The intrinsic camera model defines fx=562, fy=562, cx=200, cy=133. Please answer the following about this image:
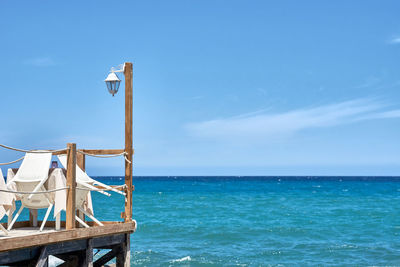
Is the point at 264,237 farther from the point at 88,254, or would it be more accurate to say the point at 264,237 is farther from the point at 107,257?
the point at 88,254

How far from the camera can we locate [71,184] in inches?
334

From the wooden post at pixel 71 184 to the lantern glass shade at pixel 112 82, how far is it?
7.95 ft

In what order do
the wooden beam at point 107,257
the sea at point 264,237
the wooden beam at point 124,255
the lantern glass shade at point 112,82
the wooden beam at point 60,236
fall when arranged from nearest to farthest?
1. the wooden beam at point 60,236
2. the wooden beam at point 124,255
3. the wooden beam at point 107,257
4. the lantern glass shade at point 112,82
5. the sea at point 264,237

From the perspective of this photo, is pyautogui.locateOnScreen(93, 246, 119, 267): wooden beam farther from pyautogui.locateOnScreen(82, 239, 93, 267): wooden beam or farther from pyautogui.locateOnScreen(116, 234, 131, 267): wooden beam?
pyautogui.locateOnScreen(82, 239, 93, 267): wooden beam

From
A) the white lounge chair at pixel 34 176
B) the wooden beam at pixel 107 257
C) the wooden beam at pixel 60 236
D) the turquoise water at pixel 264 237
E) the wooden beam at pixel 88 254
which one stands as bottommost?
the turquoise water at pixel 264 237

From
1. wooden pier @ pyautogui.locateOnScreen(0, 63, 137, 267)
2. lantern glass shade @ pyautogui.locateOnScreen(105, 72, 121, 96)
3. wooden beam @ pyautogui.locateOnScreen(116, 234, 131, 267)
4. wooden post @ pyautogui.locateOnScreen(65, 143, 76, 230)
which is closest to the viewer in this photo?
wooden pier @ pyautogui.locateOnScreen(0, 63, 137, 267)

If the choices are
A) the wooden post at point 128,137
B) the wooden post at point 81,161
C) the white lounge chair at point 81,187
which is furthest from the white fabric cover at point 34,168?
the wooden post at point 128,137

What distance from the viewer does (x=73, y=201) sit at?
851 centimetres

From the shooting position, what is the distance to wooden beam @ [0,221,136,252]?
7.28m

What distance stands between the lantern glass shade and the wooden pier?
23cm

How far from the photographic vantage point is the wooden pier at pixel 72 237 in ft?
25.0

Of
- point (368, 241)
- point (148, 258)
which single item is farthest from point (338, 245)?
point (148, 258)

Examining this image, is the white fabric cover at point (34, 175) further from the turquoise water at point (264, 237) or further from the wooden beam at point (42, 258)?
the turquoise water at point (264, 237)

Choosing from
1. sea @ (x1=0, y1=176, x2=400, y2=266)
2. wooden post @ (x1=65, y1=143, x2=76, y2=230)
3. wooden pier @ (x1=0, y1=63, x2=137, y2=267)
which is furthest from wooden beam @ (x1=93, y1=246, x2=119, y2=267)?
sea @ (x1=0, y1=176, x2=400, y2=266)
